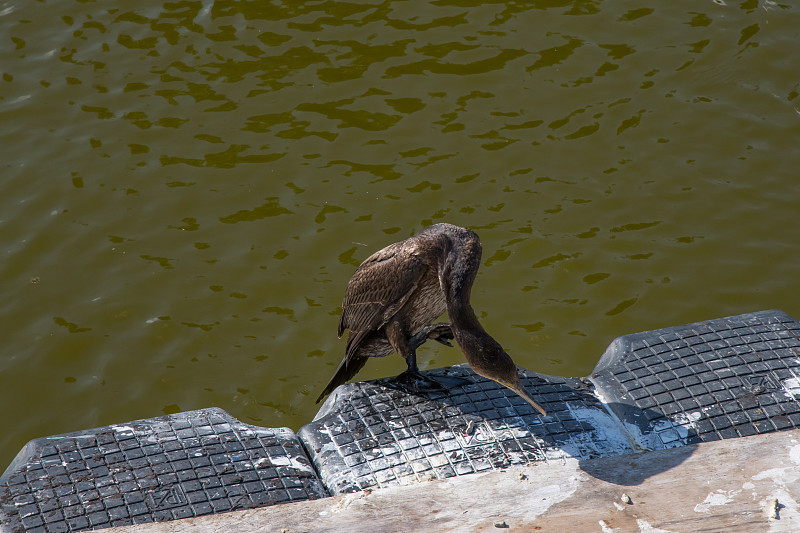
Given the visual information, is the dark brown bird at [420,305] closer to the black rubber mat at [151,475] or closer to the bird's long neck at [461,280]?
the bird's long neck at [461,280]

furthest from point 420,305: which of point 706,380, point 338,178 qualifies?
point 338,178

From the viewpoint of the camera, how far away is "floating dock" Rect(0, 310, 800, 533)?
3021mm

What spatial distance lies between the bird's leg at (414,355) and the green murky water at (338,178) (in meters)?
1.40

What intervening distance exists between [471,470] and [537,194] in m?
3.72

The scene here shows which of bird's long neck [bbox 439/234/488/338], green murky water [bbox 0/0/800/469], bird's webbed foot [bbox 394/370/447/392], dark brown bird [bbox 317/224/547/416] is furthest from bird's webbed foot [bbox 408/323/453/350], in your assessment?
green murky water [bbox 0/0/800/469]

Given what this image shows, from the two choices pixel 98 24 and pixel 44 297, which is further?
pixel 98 24

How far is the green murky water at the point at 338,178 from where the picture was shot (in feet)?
19.0

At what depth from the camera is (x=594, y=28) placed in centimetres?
807

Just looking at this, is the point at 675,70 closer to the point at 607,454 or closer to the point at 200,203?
the point at 200,203

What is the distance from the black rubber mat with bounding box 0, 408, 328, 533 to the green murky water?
1708 mm

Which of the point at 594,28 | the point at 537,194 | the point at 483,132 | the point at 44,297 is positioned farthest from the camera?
the point at 594,28

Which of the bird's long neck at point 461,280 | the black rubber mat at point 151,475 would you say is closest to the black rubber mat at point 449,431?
the black rubber mat at point 151,475

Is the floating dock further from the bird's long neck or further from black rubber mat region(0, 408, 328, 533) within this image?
the bird's long neck

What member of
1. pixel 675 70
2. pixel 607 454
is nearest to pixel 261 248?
pixel 607 454
